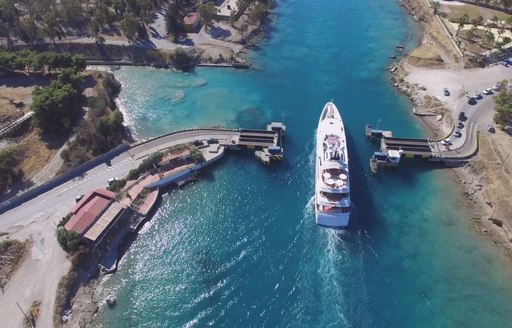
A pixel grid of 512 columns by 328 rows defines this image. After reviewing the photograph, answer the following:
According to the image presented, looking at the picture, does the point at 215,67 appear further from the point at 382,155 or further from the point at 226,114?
the point at 382,155

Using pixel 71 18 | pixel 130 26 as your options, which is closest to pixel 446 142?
pixel 130 26

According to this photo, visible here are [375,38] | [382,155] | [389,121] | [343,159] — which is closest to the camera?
[343,159]

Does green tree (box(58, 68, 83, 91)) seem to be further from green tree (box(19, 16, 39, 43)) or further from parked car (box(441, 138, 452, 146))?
parked car (box(441, 138, 452, 146))

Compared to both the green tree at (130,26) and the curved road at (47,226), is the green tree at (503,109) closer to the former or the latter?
the curved road at (47,226)

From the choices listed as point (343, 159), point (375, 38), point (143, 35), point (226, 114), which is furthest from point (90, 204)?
point (375, 38)

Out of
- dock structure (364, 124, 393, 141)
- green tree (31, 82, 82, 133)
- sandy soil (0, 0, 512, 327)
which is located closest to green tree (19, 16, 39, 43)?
sandy soil (0, 0, 512, 327)
